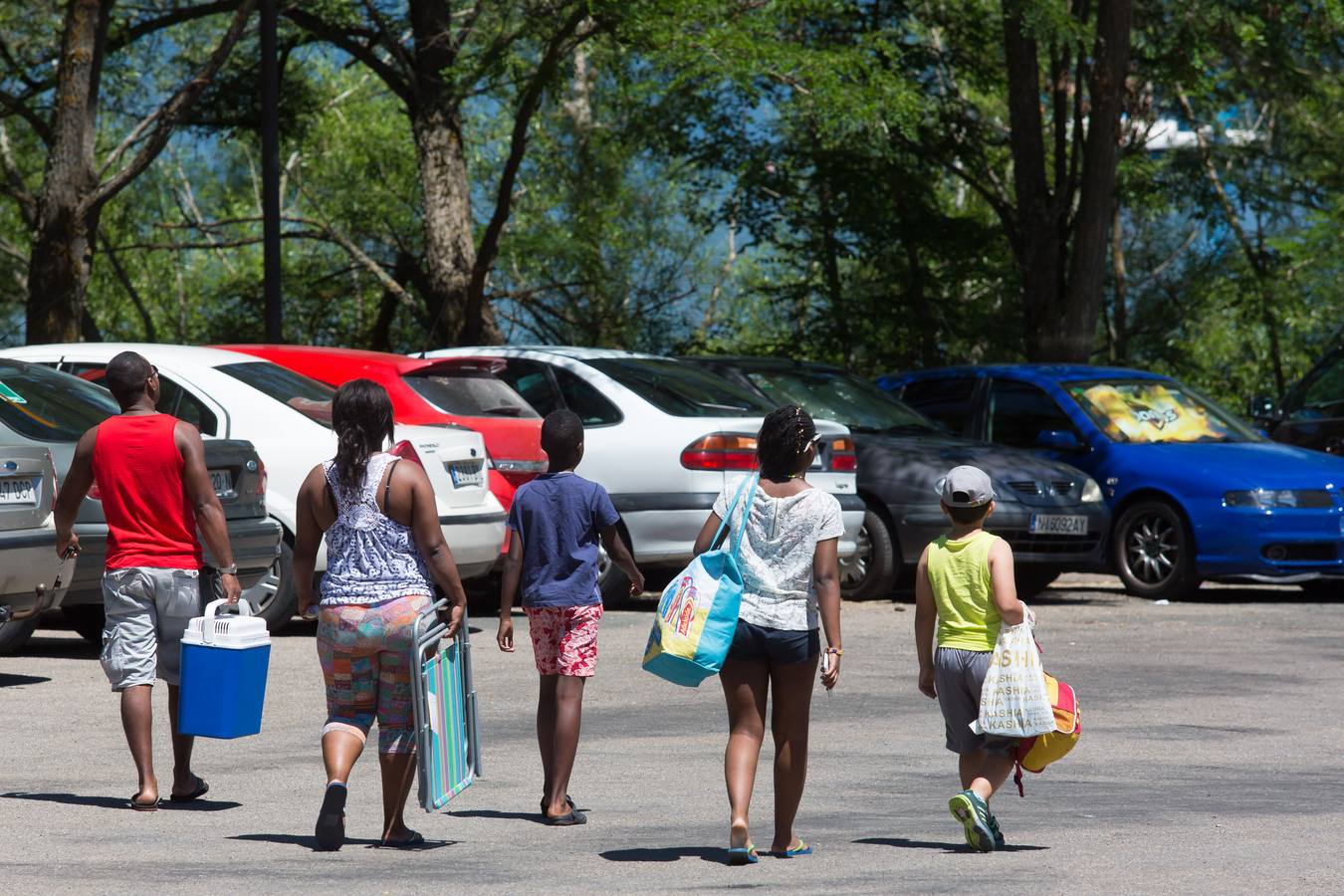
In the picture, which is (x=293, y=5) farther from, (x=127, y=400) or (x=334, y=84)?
(x=334, y=84)

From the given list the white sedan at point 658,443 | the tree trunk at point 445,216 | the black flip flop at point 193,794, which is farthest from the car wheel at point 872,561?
the tree trunk at point 445,216

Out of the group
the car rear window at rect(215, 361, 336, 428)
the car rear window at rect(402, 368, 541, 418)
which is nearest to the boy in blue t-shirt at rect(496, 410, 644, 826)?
the car rear window at rect(215, 361, 336, 428)

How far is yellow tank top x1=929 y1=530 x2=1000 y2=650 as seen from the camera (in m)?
6.24

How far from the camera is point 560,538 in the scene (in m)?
6.77

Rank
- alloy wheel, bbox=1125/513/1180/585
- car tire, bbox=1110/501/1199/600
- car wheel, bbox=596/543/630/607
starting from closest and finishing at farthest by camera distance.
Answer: car wheel, bbox=596/543/630/607, car tire, bbox=1110/501/1199/600, alloy wheel, bbox=1125/513/1180/585

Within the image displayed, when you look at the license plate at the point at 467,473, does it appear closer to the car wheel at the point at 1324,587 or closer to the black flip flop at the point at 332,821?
the black flip flop at the point at 332,821

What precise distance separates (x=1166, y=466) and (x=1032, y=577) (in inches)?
51.1

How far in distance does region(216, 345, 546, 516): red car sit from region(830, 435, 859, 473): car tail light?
1927mm

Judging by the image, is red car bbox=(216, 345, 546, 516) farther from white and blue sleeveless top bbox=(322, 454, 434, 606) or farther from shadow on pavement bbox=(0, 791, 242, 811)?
white and blue sleeveless top bbox=(322, 454, 434, 606)

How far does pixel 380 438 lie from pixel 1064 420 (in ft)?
32.4

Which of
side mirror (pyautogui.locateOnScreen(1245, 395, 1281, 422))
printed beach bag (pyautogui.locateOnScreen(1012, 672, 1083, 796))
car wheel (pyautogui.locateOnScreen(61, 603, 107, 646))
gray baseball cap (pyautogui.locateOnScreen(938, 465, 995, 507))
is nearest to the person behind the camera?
printed beach bag (pyautogui.locateOnScreen(1012, 672, 1083, 796))

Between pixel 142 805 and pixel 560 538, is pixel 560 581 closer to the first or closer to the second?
pixel 560 538

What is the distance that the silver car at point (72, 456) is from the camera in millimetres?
9625

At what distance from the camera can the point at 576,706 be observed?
6.68 m
